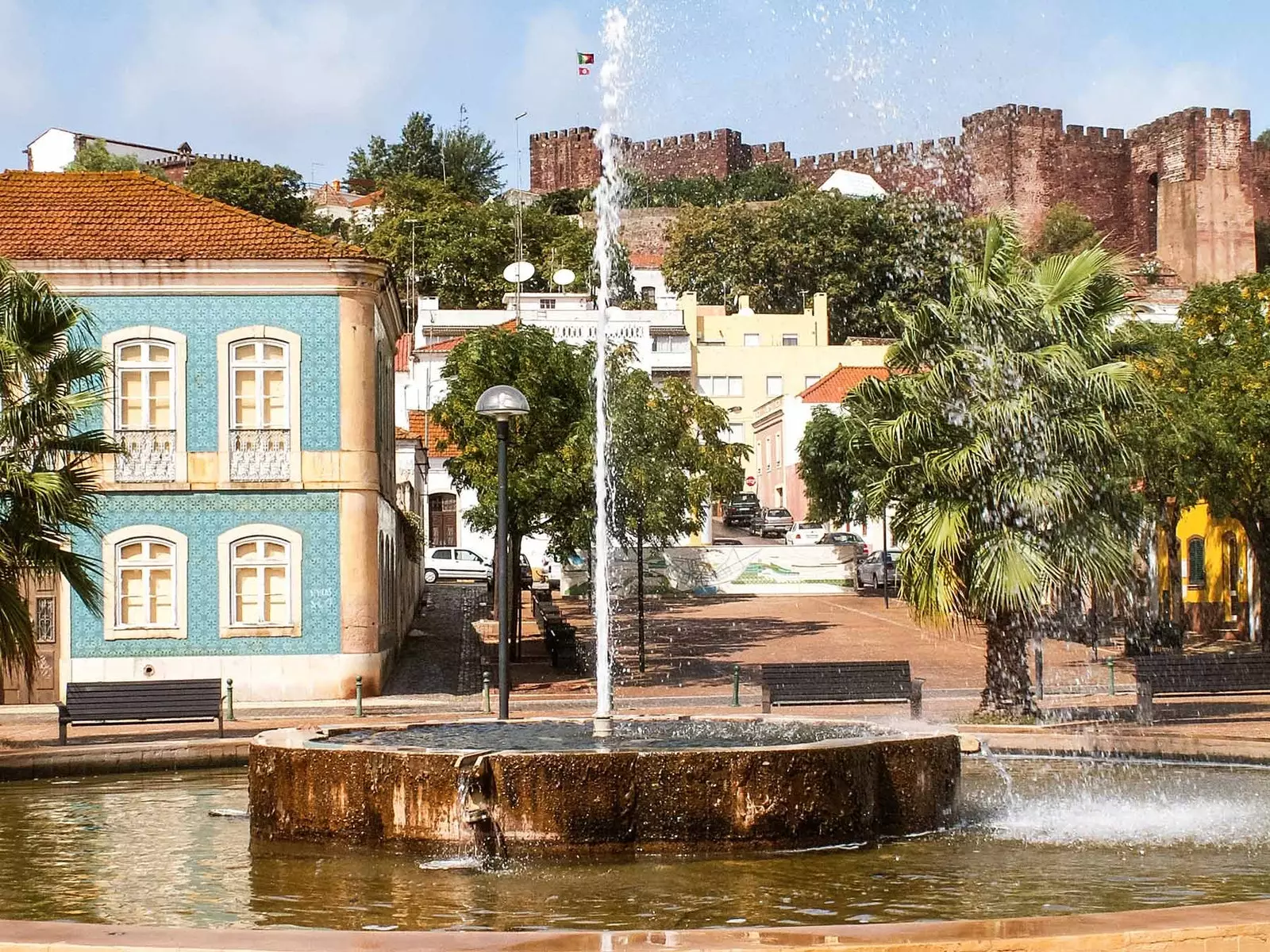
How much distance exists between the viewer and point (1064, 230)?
369 feet

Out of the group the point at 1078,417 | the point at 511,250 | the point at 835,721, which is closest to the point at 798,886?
the point at 835,721

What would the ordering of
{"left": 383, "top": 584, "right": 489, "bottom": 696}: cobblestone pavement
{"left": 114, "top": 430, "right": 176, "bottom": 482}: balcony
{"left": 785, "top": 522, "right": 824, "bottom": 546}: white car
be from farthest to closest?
{"left": 785, "top": 522, "right": 824, "bottom": 546}: white car < {"left": 383, "top": 584, "right": 489, "bottom": 696}: cobblestone pavement < {"left": 114, "top": 430, "right": 176, "bottom": 482}: balcony

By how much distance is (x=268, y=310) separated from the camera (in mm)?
27797

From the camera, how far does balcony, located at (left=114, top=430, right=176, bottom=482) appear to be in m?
27.6

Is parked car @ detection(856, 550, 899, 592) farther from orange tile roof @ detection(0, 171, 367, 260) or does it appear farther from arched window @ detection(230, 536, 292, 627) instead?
orange tile roof @ detection(0, 171, 367, 260)

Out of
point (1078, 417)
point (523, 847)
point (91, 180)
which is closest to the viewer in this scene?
point (523, 847)

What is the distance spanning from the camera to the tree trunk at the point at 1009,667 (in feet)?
68.1

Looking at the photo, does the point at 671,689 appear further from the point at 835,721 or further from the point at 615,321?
the point at 615,321

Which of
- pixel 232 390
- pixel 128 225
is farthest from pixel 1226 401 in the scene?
pixel 128 225

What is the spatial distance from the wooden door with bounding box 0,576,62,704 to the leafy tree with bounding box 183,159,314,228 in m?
58.4

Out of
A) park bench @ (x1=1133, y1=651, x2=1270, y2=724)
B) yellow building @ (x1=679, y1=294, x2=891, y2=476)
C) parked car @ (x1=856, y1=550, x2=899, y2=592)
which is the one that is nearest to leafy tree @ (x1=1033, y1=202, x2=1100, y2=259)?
yellow building @ (x1=679, y1=294, x2=891, y2=476)

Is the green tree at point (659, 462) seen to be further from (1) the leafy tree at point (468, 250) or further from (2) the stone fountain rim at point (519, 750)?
(1) the leafy tree at point (468, 250)

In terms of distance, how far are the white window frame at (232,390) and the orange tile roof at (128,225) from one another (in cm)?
115

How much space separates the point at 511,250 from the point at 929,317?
7052cm
